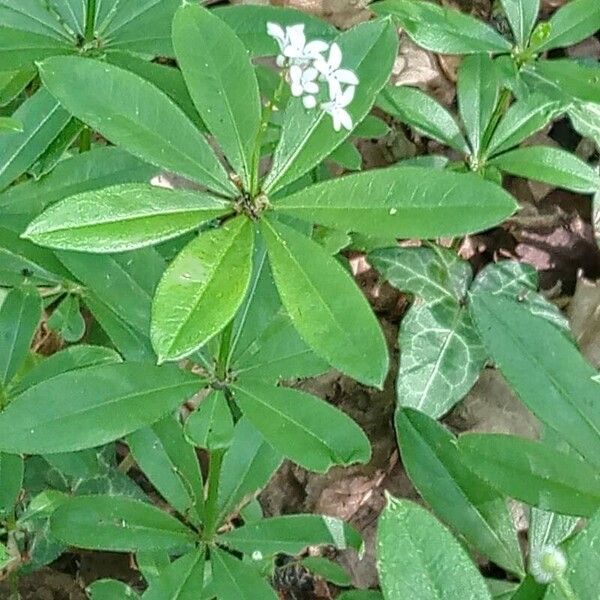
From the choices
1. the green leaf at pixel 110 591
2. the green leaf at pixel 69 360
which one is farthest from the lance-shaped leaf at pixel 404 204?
the green leaf at pixel 110 591

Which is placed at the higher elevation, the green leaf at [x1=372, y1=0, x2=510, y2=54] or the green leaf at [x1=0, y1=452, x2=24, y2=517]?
the green leaf at [x1=372, y1=0, x2=510, y2=54]

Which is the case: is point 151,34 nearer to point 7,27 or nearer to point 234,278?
point 7,27

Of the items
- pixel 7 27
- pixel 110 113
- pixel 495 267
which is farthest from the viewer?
pixel 495 267

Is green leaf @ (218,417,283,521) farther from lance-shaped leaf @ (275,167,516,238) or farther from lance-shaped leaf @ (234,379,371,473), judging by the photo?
lance-shaped leaf @ (275,167,516,238)

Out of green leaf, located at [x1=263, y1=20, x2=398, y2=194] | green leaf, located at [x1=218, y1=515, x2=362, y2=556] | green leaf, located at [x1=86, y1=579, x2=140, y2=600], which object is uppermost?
green leaf, located at [x1=263, y1=20, x2=398, y2=194]

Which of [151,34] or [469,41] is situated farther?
[469,41]

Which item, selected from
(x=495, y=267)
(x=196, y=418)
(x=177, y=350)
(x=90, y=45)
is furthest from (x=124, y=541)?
(x=495, y=267)

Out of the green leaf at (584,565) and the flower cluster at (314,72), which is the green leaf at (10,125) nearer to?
the flower cluster at (314,72)

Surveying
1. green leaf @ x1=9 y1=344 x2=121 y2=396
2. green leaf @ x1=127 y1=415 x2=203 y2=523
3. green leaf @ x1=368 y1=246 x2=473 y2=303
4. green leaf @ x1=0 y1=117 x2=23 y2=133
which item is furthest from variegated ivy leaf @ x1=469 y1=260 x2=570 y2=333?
green leaf @ x1=0 y1=117 x2=23 y2=133
